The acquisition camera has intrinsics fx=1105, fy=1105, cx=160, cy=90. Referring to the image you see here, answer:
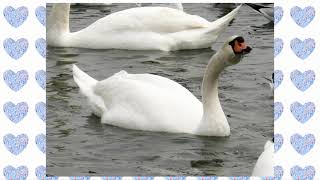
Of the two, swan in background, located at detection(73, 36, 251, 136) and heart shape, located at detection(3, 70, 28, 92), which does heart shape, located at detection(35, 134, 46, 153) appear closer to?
heart shape, located at detection(3, 70, 28, 92)

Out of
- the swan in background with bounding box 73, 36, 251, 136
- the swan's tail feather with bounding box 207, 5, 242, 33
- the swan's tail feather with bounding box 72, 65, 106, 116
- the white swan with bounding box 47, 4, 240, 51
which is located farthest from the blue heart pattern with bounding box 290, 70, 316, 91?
the white swan with bounding box 47, 4, 240, 51

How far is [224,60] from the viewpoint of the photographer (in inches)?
343

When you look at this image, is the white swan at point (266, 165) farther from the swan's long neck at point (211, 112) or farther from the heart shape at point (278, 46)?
the swan's long neck at point (211, 112)

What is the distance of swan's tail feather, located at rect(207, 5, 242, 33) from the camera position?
11445mm

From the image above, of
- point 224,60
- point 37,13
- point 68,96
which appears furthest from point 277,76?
point 68,96

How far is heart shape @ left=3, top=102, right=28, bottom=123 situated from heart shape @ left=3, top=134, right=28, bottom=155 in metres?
0.11

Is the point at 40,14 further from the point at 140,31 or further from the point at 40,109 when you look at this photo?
the point at 140,31

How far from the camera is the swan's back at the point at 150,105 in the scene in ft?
29.6

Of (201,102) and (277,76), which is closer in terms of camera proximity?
(277,76)

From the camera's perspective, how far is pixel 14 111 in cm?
740

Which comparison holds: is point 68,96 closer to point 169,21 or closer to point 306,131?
point 169,21

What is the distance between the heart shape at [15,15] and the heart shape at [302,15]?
1.85 meters

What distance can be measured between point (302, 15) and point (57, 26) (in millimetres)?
4778

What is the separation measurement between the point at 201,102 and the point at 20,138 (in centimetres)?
247
